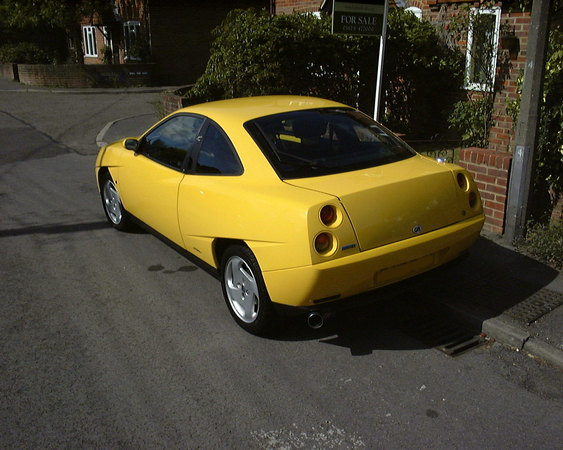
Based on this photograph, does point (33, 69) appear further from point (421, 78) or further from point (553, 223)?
point (553, 223)

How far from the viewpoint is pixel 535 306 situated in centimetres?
427

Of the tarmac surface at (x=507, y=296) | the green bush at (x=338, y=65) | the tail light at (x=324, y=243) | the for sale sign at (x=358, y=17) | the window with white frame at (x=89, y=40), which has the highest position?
the window with white frame at (x=89, y=40)

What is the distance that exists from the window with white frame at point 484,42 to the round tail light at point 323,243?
639 cm

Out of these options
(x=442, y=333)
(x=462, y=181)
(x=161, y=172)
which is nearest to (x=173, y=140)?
(x=161, y=172)

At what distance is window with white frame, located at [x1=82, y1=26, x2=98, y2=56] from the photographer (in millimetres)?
30594

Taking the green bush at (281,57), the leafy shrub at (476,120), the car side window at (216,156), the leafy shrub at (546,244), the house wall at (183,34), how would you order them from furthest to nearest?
the house wall at (183,34)
the green bush at (281,57)
the leafy shrub at (476,120)
the leafy shrub at (546,244)
the car side window at (216,156)

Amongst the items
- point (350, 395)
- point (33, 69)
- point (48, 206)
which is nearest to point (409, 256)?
point (350, 395)

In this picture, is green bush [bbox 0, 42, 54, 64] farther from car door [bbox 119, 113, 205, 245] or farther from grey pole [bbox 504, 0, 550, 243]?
grey pole [bbox 504, 0, 550, 243]

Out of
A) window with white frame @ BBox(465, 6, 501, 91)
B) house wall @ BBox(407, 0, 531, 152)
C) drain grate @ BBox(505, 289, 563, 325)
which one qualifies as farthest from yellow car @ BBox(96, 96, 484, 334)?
window with white frame @ BBox(465, 6, 501, 91)

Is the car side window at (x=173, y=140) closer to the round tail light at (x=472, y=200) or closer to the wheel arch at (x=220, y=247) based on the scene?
the wheel arch at (x=220, y=247)

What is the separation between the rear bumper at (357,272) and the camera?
354 centimetres

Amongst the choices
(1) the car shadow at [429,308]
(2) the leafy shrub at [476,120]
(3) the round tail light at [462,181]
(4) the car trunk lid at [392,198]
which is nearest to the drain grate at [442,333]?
(1) the car shadow at [429,308]

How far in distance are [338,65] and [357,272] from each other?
6.98m

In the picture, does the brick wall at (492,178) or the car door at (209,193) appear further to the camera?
the brick wall at (492,178)
